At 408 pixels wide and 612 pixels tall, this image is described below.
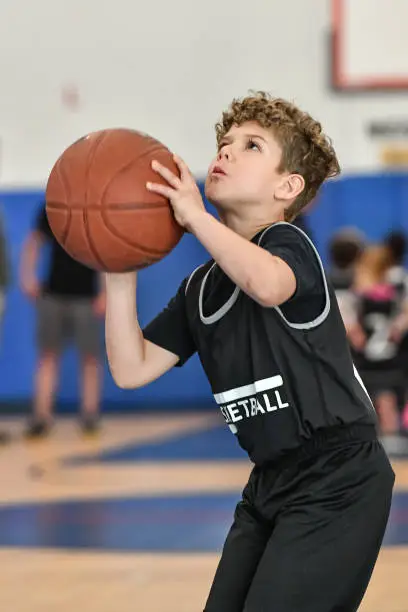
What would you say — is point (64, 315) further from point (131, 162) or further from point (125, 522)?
point (131, 162)

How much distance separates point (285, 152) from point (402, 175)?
24.8 ft

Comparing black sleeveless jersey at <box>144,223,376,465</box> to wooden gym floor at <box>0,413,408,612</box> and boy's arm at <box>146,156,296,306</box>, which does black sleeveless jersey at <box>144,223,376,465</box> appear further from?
wooden gym floor at <box>0,413,408,612</box>

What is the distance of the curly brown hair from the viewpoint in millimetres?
2982

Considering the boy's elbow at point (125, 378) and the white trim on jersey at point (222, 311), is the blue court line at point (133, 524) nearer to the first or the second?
the boy's elbow at point (125, 378)

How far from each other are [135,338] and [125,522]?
2.85 meters

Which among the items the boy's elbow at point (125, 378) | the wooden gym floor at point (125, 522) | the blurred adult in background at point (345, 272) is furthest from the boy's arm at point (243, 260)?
the blurred adult in background at point (345, 272)

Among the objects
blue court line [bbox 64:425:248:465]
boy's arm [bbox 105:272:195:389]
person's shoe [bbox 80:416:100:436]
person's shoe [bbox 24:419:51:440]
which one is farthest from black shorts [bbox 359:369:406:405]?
A: boy's arm [bbox 105:272:195:389]

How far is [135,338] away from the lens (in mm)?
3066

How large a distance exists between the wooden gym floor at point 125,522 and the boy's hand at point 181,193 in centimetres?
196

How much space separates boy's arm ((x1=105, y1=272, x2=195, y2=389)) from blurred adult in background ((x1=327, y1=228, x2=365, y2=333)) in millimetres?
4888

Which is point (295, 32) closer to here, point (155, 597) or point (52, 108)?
point (52, 108)

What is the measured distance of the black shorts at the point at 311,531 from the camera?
2.71 meters

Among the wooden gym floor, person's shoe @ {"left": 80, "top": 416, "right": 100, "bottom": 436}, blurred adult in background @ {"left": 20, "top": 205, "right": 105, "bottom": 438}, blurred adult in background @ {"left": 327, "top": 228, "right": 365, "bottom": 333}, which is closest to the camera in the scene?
the wooden gym floor

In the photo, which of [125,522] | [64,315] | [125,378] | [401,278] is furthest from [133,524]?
[64,315]
